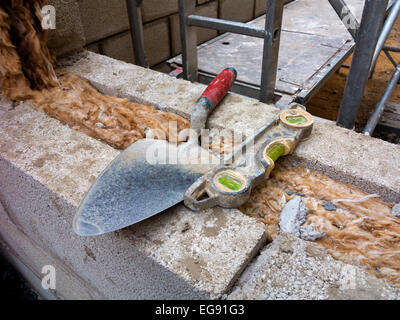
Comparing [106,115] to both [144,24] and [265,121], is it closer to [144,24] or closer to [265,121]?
[265,121]

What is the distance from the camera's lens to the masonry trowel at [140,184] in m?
1.06

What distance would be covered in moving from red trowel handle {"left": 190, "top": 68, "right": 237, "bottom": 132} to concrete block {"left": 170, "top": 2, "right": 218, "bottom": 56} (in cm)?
236

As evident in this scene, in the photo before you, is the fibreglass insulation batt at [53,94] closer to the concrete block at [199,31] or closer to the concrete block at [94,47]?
the concrete block at [94,47]

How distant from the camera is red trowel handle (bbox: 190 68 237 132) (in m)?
1.48

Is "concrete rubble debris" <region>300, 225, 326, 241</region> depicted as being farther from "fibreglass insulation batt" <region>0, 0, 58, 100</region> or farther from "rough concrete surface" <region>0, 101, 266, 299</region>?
"fibreglass insulation batt" <region>0, 0, 58, 100</region>

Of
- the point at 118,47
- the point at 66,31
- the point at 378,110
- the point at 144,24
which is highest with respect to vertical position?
the point at 66,31

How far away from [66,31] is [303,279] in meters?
2.06

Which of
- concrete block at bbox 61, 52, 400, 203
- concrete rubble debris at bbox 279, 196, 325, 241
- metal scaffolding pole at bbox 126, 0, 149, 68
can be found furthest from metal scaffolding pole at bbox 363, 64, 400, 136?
metal scaffolding pole at bbox 126, 0, 149, 68

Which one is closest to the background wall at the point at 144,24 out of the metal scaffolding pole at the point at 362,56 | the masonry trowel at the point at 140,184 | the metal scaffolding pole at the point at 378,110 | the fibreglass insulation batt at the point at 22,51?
the fibreglass insulation batt at the point at 22,51

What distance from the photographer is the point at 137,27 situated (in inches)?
101

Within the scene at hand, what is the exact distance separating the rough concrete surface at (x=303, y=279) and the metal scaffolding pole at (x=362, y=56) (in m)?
0.95

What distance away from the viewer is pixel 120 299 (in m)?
1.40

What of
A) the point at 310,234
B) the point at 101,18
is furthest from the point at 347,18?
the point at 101,18
